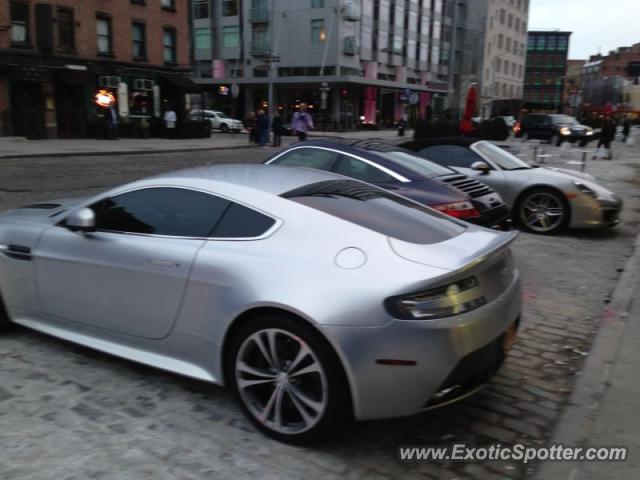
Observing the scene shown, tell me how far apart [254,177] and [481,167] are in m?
5.83

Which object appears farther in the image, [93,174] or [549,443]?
[93,174]

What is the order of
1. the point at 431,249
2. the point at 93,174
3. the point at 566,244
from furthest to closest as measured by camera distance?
the point at 93,174 → the point at 566,244 → the point at 431,249

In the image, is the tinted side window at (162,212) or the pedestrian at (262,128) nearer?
the tinted side window at (162,212)

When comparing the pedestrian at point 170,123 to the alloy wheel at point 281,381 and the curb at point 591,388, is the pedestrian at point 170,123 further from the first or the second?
the alloy wheel at point 281,381

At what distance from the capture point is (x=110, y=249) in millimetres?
3598

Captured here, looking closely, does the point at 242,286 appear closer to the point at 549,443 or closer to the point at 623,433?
the point at 549,443

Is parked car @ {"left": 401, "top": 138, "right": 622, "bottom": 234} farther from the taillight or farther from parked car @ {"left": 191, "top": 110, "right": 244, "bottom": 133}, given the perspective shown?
parked car @ {"left": 191, "top": 110, "right": 244, "bottom": 133}

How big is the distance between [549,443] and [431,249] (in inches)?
50.1

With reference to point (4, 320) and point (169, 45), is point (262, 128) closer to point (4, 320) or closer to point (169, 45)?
point (169, 45)

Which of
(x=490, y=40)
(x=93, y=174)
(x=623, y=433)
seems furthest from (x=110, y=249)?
(x=490, y=40)

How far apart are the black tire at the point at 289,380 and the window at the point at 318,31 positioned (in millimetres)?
51553

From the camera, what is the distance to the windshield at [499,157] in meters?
9.27

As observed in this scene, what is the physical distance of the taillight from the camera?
6156mm

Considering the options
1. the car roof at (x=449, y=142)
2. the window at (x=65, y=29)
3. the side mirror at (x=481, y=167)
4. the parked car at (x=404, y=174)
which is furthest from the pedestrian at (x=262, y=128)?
the parked car at (x=404, y=174)
